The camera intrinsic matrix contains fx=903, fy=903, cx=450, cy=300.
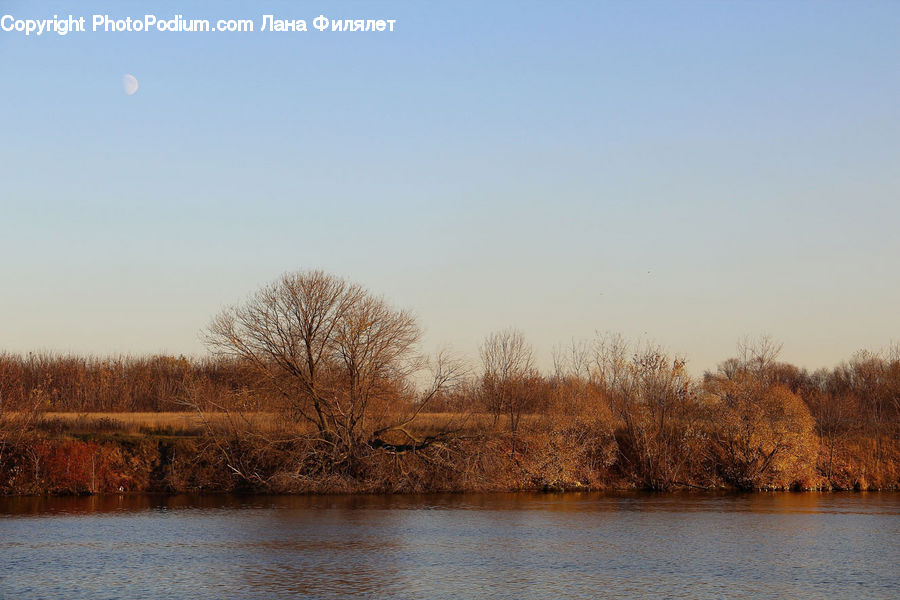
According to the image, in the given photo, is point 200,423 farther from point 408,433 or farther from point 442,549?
point 442,549

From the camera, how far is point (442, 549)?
2845cm

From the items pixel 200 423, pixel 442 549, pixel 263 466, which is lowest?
pixel 442 549

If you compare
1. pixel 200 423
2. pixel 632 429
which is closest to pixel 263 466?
pixel 200 423

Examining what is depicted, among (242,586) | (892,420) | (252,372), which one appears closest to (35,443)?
(252,372)

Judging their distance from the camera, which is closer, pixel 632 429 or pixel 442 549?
pixel 442 549

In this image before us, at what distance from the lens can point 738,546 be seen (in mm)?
29547

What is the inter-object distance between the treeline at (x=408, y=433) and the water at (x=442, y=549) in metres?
4.38

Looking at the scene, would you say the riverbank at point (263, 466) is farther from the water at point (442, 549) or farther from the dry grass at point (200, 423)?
the water at point (442, 549)

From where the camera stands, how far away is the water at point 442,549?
22.1 meters

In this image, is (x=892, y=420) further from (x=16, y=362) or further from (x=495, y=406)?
(x=16, y=362)

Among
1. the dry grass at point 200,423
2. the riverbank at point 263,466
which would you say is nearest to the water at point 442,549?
the riverbank at point 263,466

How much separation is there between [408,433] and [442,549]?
2137 cm

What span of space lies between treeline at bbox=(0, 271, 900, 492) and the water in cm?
438

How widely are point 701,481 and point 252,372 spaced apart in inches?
1059
